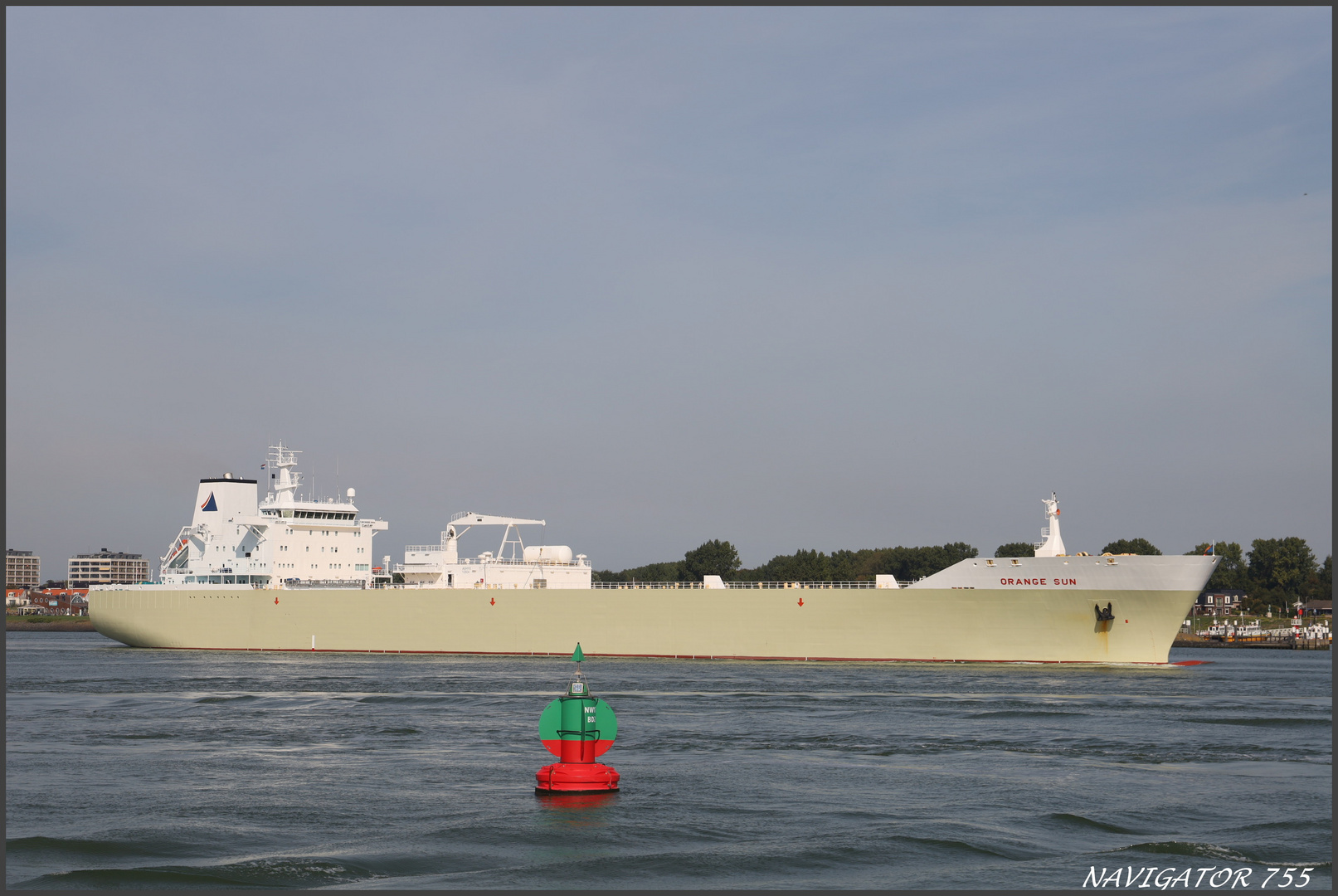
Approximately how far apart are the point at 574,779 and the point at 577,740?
1.51ft

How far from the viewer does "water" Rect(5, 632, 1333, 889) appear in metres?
10.1

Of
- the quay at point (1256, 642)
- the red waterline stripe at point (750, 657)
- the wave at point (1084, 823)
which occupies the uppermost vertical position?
the wave at point (1084, 823)

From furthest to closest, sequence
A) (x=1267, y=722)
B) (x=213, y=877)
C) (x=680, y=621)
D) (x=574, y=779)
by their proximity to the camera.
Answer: (x=680, y=621) < (x=1267, y=722) < (x=574, y=779) < (x=213, y=877)

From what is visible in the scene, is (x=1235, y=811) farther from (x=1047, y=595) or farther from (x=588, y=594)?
(x=588, y=594)

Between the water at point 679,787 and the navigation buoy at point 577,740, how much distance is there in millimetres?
214

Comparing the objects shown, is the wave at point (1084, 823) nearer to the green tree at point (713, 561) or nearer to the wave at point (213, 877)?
the wave at point (213, 877)

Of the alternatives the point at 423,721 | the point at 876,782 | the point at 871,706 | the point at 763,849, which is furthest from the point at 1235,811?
the point at 423,721

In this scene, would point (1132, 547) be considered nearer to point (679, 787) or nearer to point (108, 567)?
point (679, 787)

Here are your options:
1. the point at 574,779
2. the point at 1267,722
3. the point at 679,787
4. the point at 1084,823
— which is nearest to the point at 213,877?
the point at 574,779

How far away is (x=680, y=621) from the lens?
1382 inches

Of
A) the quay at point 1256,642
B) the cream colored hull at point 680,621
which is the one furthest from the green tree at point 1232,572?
the cream colored hull at point 680,621

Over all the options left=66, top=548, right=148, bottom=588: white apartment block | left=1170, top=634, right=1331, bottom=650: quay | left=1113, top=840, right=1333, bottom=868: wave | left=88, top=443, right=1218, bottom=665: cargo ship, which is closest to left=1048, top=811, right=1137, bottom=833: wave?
left=1113, top=840, right=1333, bottom=868: wave

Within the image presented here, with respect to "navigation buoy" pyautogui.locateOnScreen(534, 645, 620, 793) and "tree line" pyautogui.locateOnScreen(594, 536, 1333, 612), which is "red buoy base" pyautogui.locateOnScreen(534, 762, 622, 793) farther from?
"tree line" pyautogui.locateOnScreen(594, 536, 1333, 612)

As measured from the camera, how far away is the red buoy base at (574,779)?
12.9m
